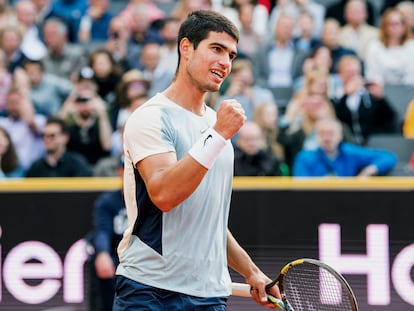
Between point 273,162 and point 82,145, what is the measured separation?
87.1 inches

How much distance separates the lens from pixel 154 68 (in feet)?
38.3

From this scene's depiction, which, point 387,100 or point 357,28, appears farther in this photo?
point 357,28

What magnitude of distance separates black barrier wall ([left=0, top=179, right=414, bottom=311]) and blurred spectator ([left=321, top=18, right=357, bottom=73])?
3.40 metres

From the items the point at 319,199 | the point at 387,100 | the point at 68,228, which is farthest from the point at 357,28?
the point at 68,228

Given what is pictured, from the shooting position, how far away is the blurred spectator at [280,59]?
38.6ft

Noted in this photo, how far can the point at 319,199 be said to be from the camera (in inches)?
332

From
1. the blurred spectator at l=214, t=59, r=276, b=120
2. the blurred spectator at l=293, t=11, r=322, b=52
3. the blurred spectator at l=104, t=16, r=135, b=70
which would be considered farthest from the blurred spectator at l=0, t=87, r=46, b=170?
the blurred spectator at l=293, t=11, r=322, b=52

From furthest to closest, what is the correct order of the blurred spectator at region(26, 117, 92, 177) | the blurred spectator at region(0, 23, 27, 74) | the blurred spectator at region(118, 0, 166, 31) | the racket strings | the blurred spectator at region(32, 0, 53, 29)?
1. the blurred spectator at region(32, 0, 53, 29)
2. the blurred spectator at region(118, 0, 166, 31)
3. the blurred spectator at region(0, 23, 27, 74)
4. the blurred spectator at region(26, 117, 92, 177)
5. the racket strings

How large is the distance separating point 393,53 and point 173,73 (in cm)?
243

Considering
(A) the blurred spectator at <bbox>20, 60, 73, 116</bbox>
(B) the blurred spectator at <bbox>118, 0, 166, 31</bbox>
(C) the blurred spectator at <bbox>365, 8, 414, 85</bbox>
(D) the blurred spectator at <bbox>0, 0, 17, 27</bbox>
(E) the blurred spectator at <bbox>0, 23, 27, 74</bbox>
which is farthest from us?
(D) the blurred spectator at <bbox>0, 0, 17, 27</bbox>

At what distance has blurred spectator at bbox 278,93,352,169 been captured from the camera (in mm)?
10234

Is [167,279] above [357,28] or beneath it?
beneath

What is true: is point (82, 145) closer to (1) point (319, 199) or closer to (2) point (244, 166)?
(2) point (244, 166)

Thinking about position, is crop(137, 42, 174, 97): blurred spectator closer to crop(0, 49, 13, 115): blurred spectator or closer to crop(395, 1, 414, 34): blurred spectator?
crop(0, 49, 13, 115): blurred spectator
